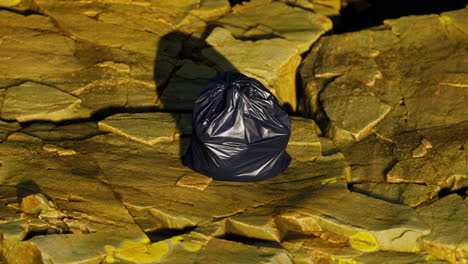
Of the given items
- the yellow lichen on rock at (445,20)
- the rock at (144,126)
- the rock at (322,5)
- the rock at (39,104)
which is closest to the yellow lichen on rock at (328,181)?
the rock at (144,126)

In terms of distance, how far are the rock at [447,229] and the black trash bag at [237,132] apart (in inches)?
45.3

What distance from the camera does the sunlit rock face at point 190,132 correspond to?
4.05 m

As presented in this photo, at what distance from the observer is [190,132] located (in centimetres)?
511

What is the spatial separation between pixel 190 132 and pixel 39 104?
1372 mm

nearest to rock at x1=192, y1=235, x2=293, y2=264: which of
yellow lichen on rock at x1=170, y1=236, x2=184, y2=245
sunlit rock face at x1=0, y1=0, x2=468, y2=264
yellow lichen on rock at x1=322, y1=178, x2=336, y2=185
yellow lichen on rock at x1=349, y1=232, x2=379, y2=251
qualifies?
sunlit rock face at x1=0, y1=0, x2=468, y2=264

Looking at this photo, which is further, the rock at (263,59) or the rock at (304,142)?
the rock at (263,59)

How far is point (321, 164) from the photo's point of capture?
4.84m

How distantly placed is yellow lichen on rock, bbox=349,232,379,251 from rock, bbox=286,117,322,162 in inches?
37.1

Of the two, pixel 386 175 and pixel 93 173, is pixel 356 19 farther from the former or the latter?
pixel 93 173

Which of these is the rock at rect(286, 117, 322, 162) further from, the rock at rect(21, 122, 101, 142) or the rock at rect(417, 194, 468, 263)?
the rock at rect(21, 122, 101, 142)

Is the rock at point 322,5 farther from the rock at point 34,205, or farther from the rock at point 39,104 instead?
the rock at point 34,205

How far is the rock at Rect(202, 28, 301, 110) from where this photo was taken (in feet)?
19.1

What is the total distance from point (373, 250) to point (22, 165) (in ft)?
8.50

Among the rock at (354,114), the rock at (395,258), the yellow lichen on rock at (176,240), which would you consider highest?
the rock at (354,114)
